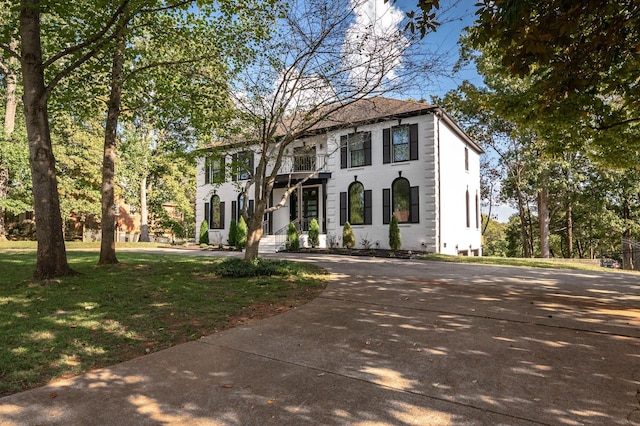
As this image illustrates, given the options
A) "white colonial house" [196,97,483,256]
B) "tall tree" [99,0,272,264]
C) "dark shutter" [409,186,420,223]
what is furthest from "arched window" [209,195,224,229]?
"tall tree" [99,0,272,264]

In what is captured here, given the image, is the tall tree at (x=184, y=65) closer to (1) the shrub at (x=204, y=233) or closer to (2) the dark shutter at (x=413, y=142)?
(2) the dark shutter at (x=413, y=142)

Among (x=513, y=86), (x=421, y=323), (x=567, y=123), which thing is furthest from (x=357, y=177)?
(x=421, y=323)

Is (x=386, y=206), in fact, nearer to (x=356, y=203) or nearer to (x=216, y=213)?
(x=356, y=203)

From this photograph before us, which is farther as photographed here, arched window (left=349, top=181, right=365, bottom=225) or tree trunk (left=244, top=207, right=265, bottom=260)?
arched window (left=349, top=181, right=365, bottom=225)

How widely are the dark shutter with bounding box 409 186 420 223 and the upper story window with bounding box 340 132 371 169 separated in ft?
8.87

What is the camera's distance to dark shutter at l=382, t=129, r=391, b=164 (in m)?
17.3

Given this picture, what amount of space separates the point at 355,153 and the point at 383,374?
15894 millimetres

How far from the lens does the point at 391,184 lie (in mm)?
17141

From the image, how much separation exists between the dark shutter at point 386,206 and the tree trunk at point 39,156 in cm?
1291

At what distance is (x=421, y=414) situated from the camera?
2.54 metres

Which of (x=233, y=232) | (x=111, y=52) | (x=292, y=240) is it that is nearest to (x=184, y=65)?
(x=111, y=52)

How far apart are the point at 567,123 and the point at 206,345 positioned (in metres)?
7.65

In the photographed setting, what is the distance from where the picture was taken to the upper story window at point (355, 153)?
58.7 ft

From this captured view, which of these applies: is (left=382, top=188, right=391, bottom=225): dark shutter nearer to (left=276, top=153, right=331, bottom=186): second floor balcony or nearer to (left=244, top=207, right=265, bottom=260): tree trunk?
(left=276, top=153, right=331, bottom=186): second floor balcony
